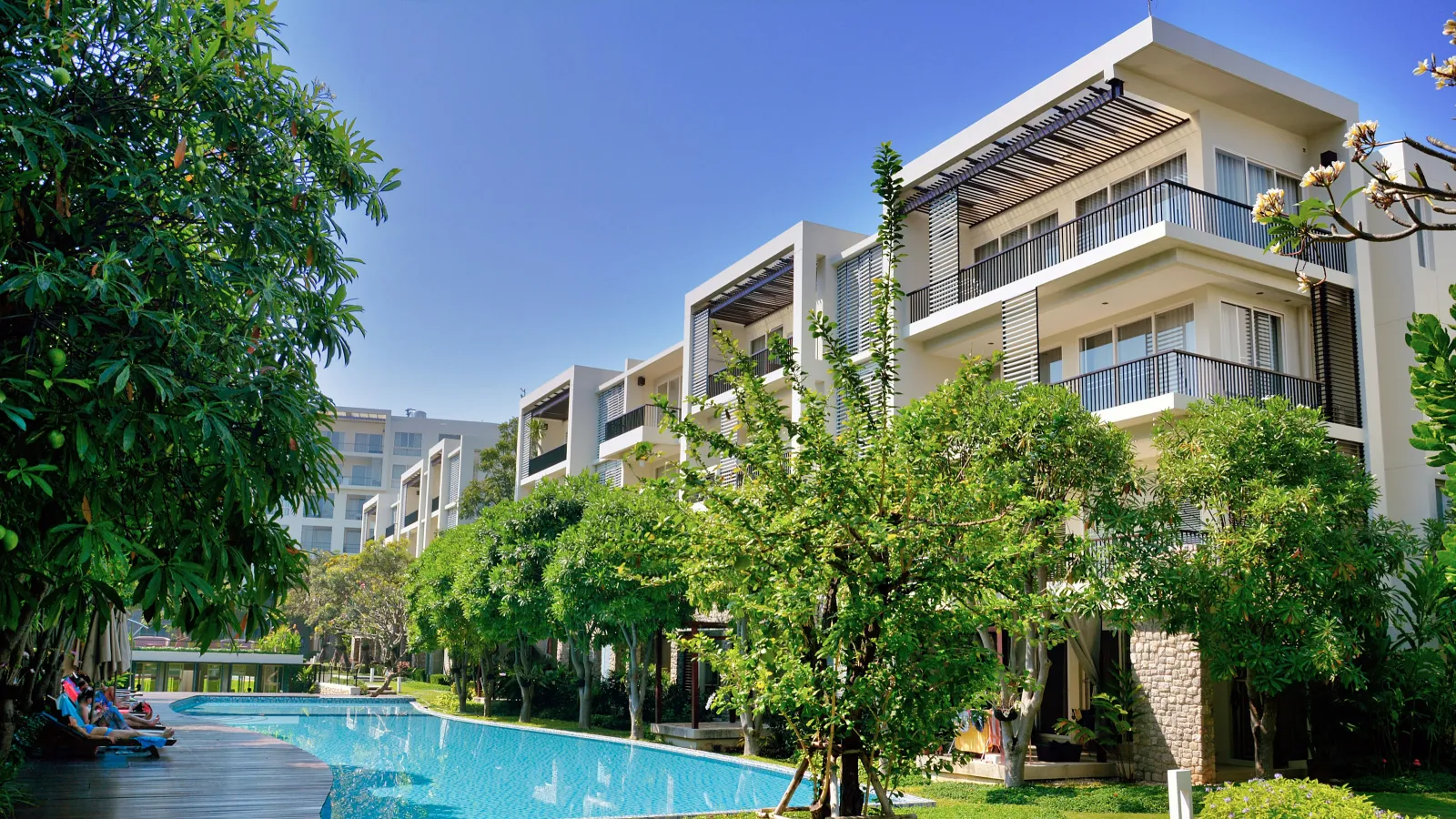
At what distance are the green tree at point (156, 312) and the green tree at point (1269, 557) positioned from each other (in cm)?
→ 1148

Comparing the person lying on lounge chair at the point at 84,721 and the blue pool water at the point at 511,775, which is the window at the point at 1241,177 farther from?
the person lying on lounge chair at the point at 84,721

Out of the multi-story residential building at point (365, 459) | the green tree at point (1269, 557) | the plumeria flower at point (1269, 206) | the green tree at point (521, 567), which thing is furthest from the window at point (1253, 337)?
the multi-story residential building at point (365, 459)

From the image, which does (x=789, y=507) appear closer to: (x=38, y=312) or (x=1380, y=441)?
(x=38, y=312)

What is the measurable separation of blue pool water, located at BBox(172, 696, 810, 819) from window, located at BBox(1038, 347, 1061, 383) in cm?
934

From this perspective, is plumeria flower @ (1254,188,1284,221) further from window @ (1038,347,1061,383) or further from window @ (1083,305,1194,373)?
window @ (1038,347,1061,383)

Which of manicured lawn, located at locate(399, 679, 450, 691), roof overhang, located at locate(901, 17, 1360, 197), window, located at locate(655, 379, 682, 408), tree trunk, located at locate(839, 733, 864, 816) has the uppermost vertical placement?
roof overhang, located at locate(901, 17, 1360, 197)

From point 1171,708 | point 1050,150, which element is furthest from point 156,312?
point 1050,150

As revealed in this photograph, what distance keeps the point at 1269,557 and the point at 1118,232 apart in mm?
6769

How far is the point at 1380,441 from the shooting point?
18.6m

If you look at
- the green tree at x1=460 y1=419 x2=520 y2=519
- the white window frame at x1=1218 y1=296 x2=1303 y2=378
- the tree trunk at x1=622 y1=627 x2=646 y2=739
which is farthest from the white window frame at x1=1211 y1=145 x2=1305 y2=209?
the green tree at x1=460 y1=419 x2=520 y2=519

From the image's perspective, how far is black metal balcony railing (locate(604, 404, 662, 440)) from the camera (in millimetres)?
32969

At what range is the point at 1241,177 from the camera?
1925 centimetres

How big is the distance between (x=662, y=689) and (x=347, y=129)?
800 inches

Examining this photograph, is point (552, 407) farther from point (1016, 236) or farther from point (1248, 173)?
point (1248, 173)
